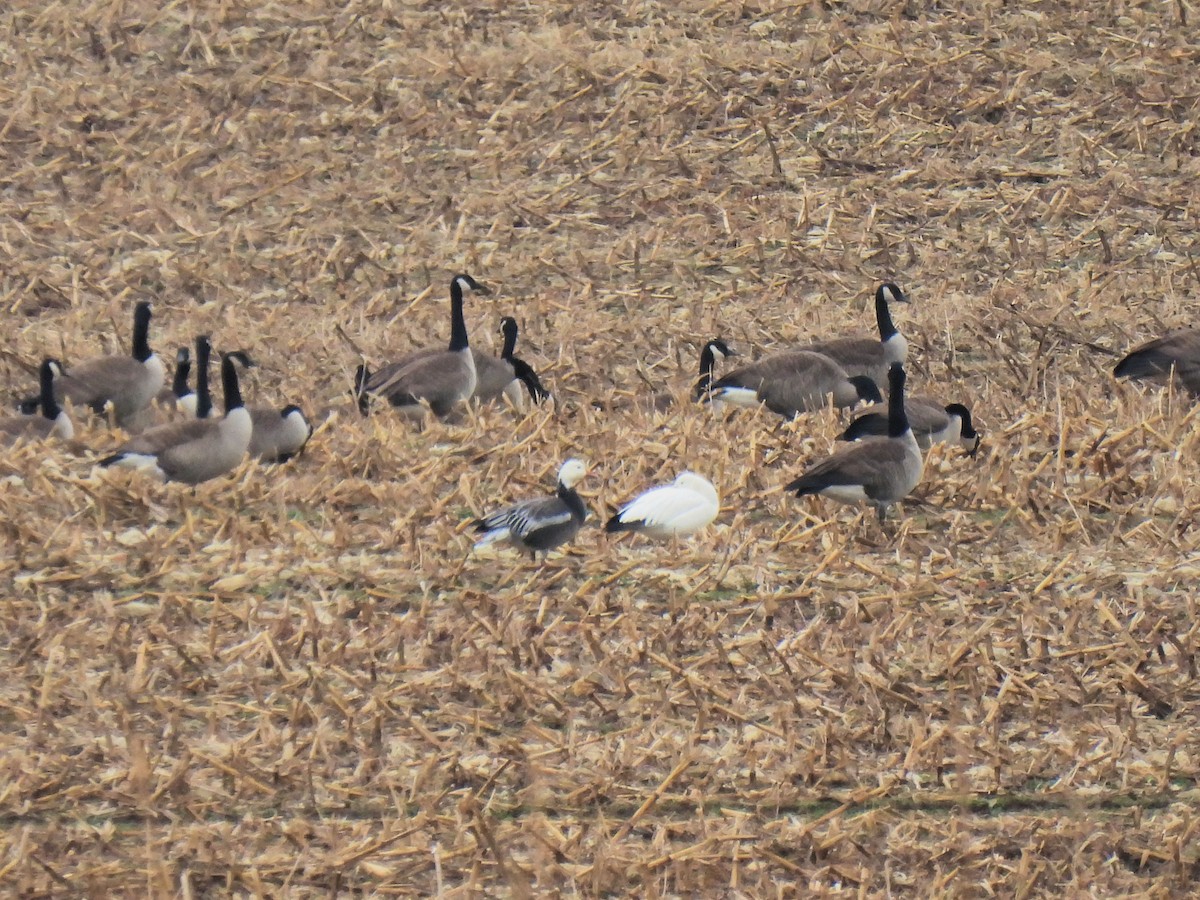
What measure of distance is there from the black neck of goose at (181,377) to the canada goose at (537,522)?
5683mm

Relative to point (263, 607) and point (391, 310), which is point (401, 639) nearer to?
point (263, 607)

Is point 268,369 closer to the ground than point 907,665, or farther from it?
closer to the ground

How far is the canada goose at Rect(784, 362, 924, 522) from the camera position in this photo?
33.2ft

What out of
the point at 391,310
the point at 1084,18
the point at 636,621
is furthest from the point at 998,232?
the point at 636,621

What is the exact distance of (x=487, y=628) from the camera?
8680 millimetres

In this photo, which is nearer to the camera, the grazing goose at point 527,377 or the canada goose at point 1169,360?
the canada goose at point 1169,360

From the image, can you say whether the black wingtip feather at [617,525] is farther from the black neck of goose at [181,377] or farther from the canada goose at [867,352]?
the black neck of goose at [181,377]

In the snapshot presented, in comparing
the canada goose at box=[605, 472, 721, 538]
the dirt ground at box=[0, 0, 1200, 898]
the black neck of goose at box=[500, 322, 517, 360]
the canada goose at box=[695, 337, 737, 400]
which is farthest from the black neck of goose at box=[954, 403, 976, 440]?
the black neck of goose at box=[500, 322, 517, 360]

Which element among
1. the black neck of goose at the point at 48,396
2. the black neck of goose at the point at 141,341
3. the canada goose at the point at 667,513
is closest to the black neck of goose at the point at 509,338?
the black neck of goose at the point at 141,341

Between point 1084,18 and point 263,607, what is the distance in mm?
15487

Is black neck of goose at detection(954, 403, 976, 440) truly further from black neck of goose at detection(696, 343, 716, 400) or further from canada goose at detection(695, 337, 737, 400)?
canada goose at detection(695, 337, 737, 400)

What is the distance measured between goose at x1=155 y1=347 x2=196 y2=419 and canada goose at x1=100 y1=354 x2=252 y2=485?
2830 millimetres

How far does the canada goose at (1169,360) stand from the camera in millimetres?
13352

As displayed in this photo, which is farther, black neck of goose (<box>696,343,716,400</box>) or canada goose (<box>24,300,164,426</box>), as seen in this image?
black neck of goose (<box>696,343,716,400</box>)
